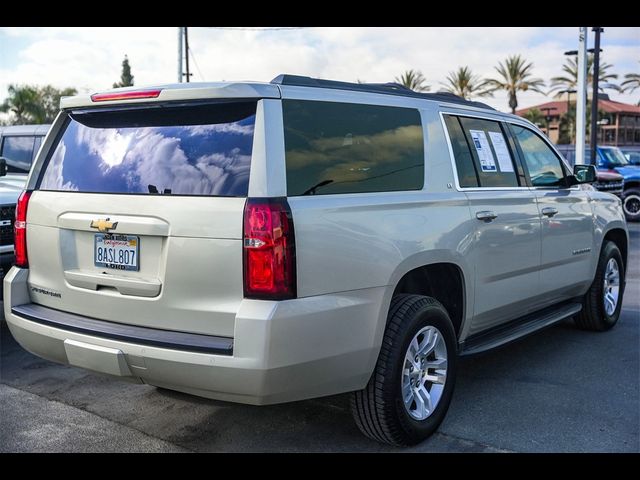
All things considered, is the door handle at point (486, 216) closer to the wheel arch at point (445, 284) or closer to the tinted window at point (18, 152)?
the wheel arch at point (445, 284)

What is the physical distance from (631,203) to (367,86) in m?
14.8

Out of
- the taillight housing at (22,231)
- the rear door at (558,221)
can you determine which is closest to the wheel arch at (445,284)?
the rear door at (558,221)

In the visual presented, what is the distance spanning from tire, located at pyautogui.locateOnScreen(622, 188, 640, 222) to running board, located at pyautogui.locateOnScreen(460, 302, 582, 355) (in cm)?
1220

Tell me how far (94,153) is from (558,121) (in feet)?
210

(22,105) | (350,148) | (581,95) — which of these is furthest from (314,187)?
(22,105)

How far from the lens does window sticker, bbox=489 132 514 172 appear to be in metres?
4.86

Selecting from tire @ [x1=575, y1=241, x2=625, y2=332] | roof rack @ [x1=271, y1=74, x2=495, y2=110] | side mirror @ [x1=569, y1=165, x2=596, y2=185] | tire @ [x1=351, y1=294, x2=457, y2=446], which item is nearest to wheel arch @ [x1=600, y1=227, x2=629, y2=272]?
tire @ [x1=575, y1=241, x2=625, y2=332]

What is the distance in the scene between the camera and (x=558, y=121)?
6262 centimetres

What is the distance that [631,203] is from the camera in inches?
661
